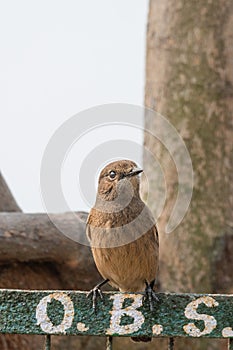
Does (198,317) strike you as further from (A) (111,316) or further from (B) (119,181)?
(B) (119,181)

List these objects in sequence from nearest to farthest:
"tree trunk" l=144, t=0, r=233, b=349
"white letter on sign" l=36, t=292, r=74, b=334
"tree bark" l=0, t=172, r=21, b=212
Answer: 1. "white letter on sign" l=36, t=292, r=74, b=334
2. "tree bark" l=0, t=172, r=21, b=212
3. "tree trunk" l=144, t=0, r=233, b=349

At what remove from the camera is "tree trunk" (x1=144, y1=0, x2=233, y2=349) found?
5.64 m

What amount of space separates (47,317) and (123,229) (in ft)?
3.84

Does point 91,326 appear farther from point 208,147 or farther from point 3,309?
point 208,147

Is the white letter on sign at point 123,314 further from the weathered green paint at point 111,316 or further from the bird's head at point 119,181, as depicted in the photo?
the bird's head at point 119,181

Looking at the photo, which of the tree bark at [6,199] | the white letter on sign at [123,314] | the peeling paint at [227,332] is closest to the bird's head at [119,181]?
the white letter on sign at [123,314]

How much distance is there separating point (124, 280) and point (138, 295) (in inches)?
49.6

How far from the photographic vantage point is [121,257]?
11.9ft

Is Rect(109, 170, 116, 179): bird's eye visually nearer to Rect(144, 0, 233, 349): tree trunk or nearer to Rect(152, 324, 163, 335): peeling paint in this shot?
Rect(152, 324, 163, 335): peeling paint

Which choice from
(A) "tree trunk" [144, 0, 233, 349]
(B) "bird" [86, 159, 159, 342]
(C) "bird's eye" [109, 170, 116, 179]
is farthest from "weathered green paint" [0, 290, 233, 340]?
(A) "tree trunk" [144, 0, 233, 349]

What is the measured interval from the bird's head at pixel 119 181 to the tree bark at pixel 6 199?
1.81 meters

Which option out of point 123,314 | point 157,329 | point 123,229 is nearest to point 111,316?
point 123,314

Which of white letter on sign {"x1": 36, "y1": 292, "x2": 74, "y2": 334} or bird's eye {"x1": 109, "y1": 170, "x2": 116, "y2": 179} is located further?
bird's eye {"x1": 109, "y1": 170, "x2": 116, "y2": 179}

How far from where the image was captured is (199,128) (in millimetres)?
5719
